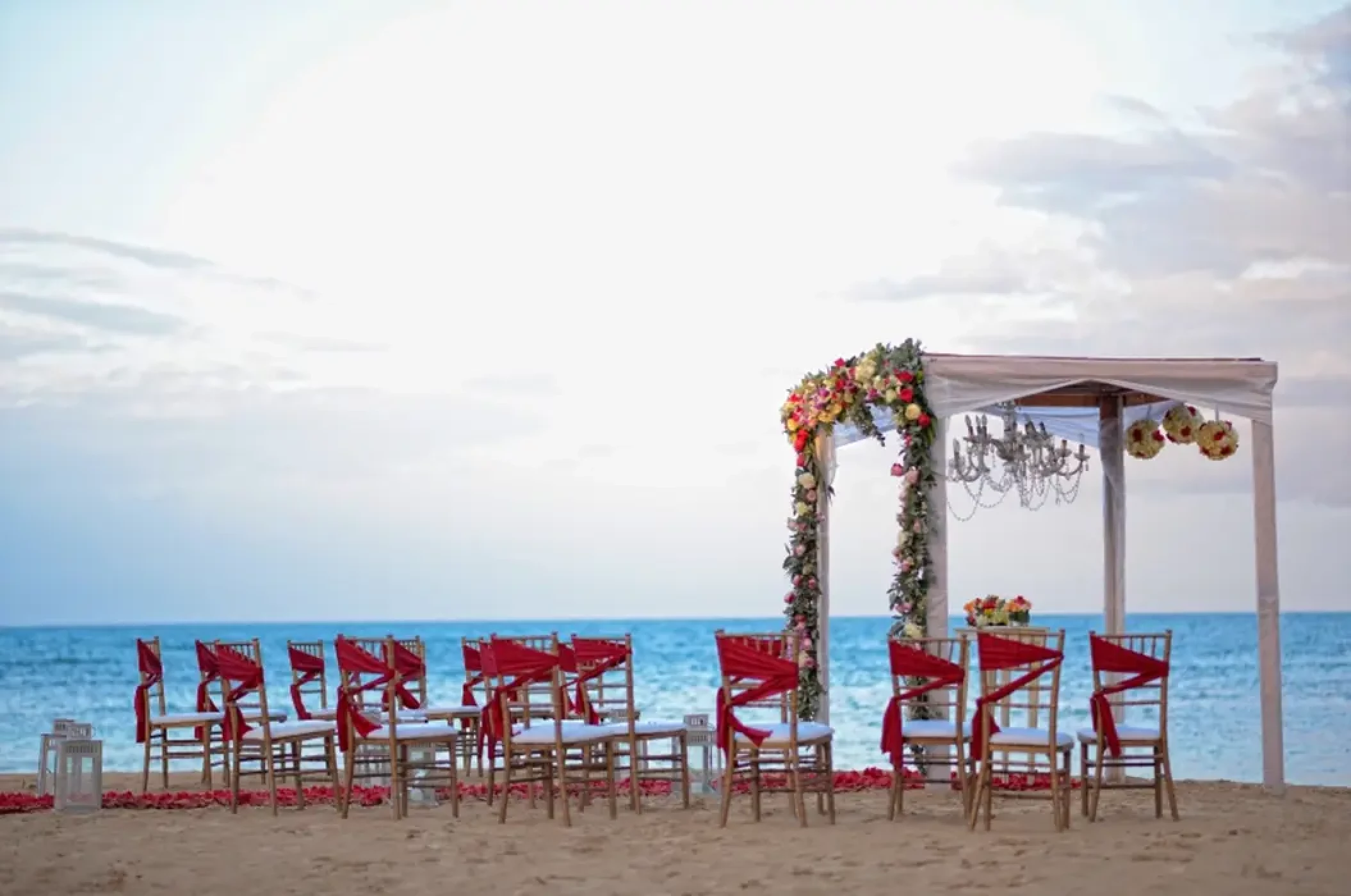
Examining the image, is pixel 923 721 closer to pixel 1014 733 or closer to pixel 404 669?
pixel 1014 733

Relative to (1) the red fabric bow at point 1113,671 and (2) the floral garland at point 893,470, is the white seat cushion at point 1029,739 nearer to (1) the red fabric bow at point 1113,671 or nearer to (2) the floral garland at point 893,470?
(1) the red fabric bow at point 1113,671

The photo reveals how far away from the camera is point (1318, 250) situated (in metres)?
20.5

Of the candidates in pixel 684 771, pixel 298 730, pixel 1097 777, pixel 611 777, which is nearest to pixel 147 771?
pixel 298 730

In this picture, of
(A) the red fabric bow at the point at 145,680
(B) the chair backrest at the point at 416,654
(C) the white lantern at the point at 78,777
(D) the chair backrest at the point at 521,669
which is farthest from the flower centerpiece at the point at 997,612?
(C) the white lantern at the point at 78,777

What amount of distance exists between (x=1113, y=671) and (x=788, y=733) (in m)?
1.86

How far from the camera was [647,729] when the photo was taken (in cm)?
950

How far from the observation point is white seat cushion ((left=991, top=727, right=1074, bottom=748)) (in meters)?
8.42

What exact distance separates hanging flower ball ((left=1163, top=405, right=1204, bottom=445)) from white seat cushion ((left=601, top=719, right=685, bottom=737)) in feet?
14.7

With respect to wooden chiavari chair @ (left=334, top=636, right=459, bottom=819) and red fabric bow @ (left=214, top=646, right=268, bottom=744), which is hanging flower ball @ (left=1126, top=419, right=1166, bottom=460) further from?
red fabric bow @ (left=214, top=646, right=268, bottom=744)

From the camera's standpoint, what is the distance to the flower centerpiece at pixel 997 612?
11.8 metres

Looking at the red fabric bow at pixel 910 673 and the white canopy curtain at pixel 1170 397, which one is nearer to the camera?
the red fabric bow at pixel 910 673

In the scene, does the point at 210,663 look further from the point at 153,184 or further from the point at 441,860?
the point at 153,184

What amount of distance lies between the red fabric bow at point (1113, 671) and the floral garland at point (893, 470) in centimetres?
190

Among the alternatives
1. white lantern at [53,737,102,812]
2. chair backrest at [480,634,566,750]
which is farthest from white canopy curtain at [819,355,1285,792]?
white lantern at [53,737,102,812]
